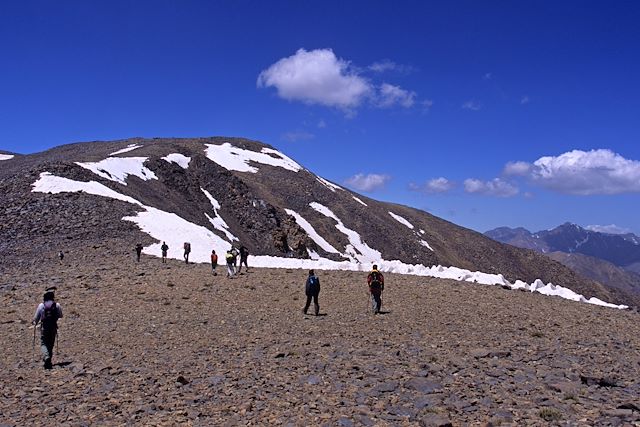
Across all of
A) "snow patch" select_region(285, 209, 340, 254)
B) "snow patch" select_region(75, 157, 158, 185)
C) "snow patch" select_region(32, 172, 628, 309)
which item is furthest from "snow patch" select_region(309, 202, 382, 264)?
"snow patch" select_region(32, 172, 628, 309)

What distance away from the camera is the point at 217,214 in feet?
228

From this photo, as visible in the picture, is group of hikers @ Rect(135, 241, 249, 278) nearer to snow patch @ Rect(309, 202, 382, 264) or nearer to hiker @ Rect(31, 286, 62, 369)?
hiker @ Rect(31, 286, 62, 369)

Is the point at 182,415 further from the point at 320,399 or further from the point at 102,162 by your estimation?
the point at 102,162

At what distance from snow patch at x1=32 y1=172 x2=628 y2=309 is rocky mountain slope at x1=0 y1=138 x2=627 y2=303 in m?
0.17

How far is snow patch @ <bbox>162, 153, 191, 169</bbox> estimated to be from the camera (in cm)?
7562

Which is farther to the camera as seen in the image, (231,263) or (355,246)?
(355,246)

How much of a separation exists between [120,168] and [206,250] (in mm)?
26395

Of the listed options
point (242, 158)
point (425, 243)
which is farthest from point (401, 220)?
point (242, 158)

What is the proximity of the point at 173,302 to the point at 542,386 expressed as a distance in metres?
15.7

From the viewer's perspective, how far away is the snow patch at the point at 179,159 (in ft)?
248

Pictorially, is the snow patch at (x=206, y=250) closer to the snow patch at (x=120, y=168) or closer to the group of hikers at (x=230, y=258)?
the group of hikers at (x=230, y=258)

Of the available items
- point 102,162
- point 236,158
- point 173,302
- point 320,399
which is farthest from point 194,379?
point 236,158

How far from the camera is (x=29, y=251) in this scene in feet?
123

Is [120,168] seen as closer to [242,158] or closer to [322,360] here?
[322,360]
